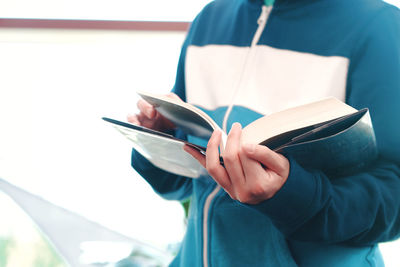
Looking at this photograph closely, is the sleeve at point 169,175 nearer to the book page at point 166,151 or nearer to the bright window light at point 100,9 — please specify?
the book page at point 166,151

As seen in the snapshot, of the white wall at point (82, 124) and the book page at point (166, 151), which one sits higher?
the book page at point (166, 151)

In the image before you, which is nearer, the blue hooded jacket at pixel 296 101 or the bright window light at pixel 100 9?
the blue hooded jacket at pixel 296 101

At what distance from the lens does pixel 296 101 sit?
1.94ft

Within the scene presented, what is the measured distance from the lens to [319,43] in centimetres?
58

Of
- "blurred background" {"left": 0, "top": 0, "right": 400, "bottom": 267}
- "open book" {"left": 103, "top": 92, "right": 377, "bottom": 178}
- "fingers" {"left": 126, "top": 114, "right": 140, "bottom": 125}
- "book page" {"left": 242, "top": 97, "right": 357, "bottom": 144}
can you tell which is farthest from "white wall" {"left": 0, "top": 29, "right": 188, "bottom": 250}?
"book page" {"left": 242, "top": 97, "right": 357, "bottom": 144}

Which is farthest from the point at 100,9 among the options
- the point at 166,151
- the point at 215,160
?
the point at 215,160

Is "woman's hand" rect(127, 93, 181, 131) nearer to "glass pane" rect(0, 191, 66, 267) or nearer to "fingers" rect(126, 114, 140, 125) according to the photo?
"fingers" rect(126, 114, 140, 125)

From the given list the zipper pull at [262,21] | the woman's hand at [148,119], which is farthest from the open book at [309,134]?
the zipper pull at [262,21]

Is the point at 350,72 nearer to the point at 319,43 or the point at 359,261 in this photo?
the point at 319,43

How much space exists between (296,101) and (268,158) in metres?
0.21

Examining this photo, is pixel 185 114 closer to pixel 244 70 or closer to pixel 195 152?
pixel 195 152

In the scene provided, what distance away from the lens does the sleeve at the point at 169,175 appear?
742 millimetres

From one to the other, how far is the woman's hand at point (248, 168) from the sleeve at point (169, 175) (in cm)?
30

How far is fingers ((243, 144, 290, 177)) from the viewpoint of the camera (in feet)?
1.32
